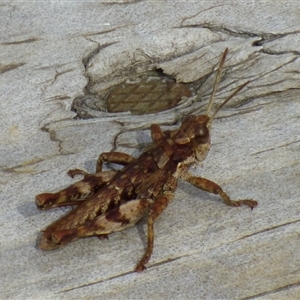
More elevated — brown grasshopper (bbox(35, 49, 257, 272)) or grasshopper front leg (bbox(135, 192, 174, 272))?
brown grasshopper (bbox(35, 49, 257, 272))

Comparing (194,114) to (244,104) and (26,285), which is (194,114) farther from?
(26,285)

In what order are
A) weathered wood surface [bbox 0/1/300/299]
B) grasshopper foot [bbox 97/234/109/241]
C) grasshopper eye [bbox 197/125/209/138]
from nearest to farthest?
weathered wood surface [bbox 0/1/300/299]
grasshopper foot [bbox 97/234/109/241]
grasshopper eye [bbox 197/125/209/138]

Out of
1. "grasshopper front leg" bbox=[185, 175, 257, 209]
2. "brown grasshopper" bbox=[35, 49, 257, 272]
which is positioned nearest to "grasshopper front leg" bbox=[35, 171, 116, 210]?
"brown grasshopper" bbox=[35, 49, 257, 272]

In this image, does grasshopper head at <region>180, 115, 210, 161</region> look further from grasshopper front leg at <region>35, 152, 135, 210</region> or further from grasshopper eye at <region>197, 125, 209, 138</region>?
grasshopper front leg at <region>35, 152, 135, 210</region>

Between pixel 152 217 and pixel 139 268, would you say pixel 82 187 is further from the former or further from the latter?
pixel 139 268

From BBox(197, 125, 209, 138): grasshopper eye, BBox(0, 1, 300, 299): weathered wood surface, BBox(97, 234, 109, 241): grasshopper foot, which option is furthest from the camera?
BBox(197, 125, 209, 138): grasshopper eye

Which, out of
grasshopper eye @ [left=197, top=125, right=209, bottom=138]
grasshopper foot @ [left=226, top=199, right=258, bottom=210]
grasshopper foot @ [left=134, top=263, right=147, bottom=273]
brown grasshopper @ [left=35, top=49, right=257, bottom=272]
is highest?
grasshopper eye @ [left=197, top=125, right=209, bottom=138]
